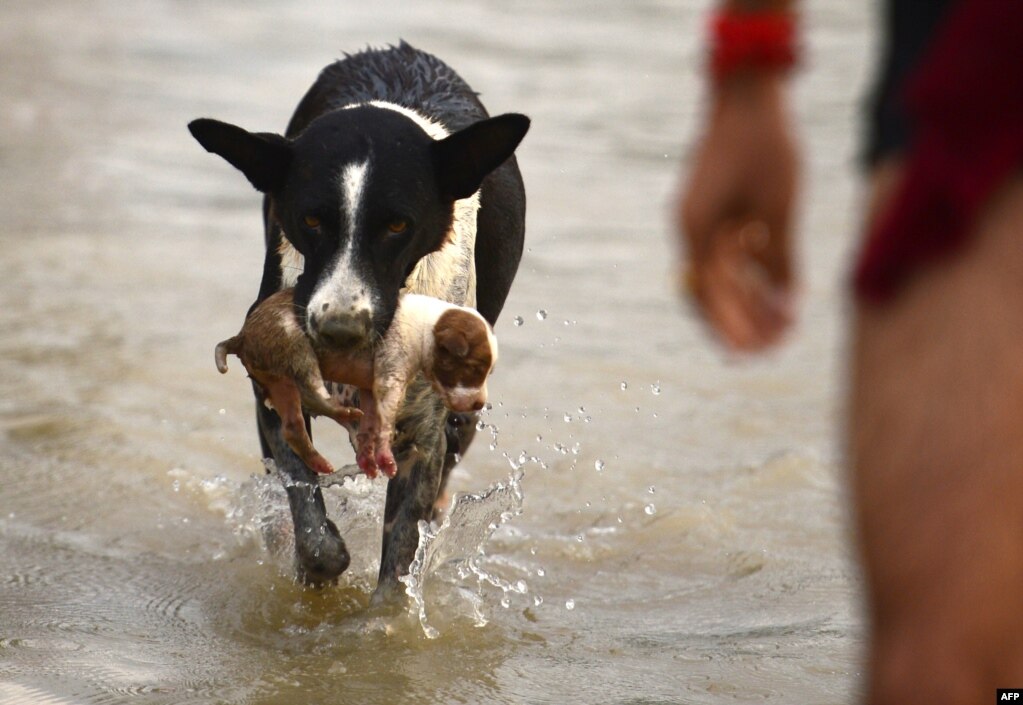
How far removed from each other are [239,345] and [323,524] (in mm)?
672

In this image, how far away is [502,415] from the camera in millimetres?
6566

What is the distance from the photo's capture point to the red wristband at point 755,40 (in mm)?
1844

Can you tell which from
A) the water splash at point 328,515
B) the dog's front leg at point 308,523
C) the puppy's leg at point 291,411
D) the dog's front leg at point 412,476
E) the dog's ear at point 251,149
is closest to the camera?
the puppy's leg at point 291,411

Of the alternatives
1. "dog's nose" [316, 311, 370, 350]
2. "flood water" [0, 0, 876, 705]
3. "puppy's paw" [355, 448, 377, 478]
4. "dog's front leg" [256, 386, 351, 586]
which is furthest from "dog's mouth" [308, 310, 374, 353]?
"flood water" [0, 0, 876, 705]

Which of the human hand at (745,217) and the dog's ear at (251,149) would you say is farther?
the dog's ear at (251,149)

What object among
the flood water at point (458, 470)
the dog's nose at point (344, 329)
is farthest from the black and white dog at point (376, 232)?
the flood water at point (458, 470)

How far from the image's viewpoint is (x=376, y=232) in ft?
13.8

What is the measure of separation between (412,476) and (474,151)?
1001 millimetres

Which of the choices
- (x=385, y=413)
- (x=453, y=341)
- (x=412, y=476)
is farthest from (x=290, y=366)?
(x=412, y=476)

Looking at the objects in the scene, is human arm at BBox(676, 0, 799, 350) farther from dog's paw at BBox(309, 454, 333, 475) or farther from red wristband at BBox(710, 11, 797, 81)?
dog's paw at BBox(309, 454, 333, 475)

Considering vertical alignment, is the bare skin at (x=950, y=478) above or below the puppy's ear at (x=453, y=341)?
above

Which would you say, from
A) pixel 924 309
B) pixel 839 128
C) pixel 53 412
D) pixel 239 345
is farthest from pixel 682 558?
pixel 839 128

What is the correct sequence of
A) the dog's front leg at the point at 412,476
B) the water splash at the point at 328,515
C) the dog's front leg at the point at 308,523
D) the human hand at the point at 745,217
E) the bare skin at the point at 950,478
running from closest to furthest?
the bare skin at the point at 950,478, the human hand at the point at 745,217, the dog's front leg at the point at 308,523, the dog's front leg at the point at 412,476, the water splash at the point at 328,515

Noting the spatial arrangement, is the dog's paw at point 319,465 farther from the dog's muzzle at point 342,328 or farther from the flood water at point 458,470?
the flood water at point 458,470
